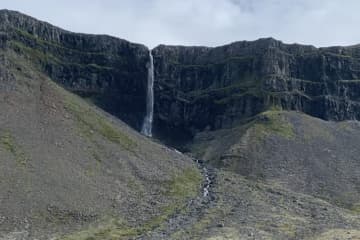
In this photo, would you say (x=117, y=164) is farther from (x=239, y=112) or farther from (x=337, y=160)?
(x=239, y=112)

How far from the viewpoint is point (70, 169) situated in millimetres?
106500

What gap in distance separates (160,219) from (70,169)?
61.5 ft

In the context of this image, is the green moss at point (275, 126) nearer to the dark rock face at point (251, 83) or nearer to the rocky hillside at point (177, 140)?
the rocky hillside at point (177, 140)

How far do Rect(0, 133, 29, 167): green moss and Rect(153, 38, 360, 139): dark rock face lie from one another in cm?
7356

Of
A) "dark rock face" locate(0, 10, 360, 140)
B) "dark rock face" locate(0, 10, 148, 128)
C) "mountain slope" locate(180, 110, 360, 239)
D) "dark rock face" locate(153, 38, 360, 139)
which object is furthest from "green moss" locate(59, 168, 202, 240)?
"dark rock face" locate(0, 10, 148, 128)

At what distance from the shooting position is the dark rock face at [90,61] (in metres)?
164

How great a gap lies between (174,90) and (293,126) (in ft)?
148

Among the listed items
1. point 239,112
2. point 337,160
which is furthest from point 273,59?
point 337,160

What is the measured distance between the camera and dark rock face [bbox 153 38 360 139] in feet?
568

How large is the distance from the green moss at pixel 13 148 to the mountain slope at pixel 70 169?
154mm

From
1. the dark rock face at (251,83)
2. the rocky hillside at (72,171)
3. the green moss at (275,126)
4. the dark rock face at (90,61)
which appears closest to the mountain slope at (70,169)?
the rocky hillside at (72,171)

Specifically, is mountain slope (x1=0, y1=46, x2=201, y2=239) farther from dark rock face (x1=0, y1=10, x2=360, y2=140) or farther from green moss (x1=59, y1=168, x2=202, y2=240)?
dark rock face (x1=0, y1=10, x2=360, y2=140)

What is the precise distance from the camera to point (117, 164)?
379 ft

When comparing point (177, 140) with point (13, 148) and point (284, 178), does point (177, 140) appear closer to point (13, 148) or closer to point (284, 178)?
point (284, 178)
